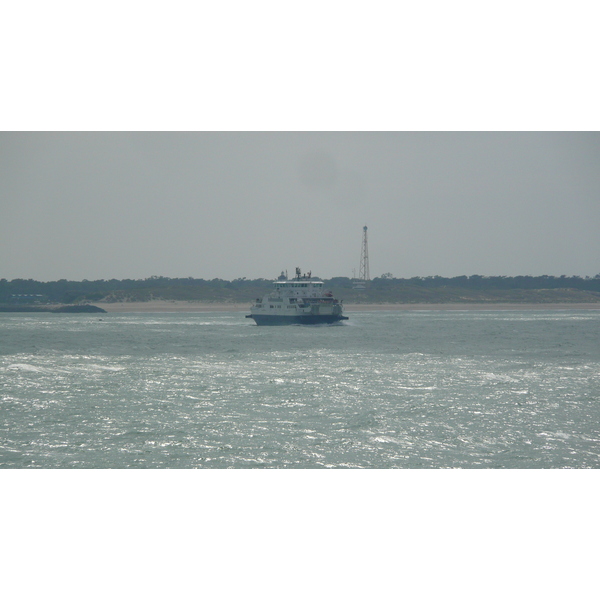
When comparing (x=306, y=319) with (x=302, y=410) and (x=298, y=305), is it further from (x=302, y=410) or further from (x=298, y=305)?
(x=302, y=410)

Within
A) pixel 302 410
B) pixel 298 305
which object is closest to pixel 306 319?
pixel 298 305

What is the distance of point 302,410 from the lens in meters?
17.0

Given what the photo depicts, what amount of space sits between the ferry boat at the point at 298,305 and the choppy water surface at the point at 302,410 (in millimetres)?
28127

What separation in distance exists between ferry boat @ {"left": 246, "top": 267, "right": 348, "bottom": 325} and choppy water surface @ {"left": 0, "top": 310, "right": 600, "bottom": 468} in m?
28.1

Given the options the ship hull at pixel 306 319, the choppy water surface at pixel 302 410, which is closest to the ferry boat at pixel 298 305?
the ship hull at pixel 306 319

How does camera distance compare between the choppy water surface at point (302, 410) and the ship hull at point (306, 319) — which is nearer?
the choppy water surface at point (302, 410)

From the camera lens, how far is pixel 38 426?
14992 millimetres

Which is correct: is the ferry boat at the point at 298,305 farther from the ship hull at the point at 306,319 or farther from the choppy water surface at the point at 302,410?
the choppy water surface at the point at 302,410

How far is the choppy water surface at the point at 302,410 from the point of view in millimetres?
12211

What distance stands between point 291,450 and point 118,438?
413 cm

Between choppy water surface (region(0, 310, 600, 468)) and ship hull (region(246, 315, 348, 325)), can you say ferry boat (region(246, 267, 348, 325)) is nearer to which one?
ship hull (region(246, 315, 348, 325))

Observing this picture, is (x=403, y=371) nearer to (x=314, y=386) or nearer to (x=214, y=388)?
(x=314, y=386)

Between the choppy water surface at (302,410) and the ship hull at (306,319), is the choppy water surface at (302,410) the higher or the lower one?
the lower one

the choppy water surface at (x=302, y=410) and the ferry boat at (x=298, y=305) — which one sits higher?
the ferry boat at (x=298, y=305)
